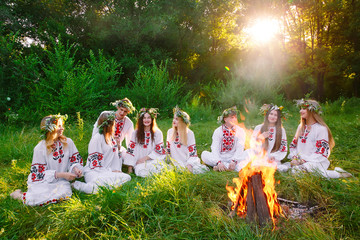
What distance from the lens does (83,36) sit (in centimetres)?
1634

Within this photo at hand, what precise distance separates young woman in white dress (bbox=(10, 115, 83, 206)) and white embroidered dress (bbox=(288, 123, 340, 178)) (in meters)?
4.19

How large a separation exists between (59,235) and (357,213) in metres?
3.53

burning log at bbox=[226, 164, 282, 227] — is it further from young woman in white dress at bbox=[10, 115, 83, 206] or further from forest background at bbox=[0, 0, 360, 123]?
forest background at bbox=[0, 0, 360, 123]

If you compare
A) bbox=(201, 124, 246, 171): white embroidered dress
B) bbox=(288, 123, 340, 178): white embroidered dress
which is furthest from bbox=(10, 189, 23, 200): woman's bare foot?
bbox=(288, 123, 340, 178): white embroidered dress

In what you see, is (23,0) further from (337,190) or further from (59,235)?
(337,190)

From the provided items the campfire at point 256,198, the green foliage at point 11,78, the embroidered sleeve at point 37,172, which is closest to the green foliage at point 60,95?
the green foliage at point 11,78

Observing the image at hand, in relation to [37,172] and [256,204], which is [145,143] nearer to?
[37,172]

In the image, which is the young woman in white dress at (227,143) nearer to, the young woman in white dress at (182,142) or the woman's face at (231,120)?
the woman's face at (231,120)

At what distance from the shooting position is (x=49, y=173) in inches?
150

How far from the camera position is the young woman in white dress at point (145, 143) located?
5.18 meters

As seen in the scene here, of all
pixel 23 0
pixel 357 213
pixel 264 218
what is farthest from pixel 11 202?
pixel 23 0

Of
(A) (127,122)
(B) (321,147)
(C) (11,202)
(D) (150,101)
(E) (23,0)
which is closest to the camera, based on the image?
(C) (11,202)

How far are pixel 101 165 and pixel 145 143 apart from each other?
1.11m

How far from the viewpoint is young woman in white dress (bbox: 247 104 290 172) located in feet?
16.9
